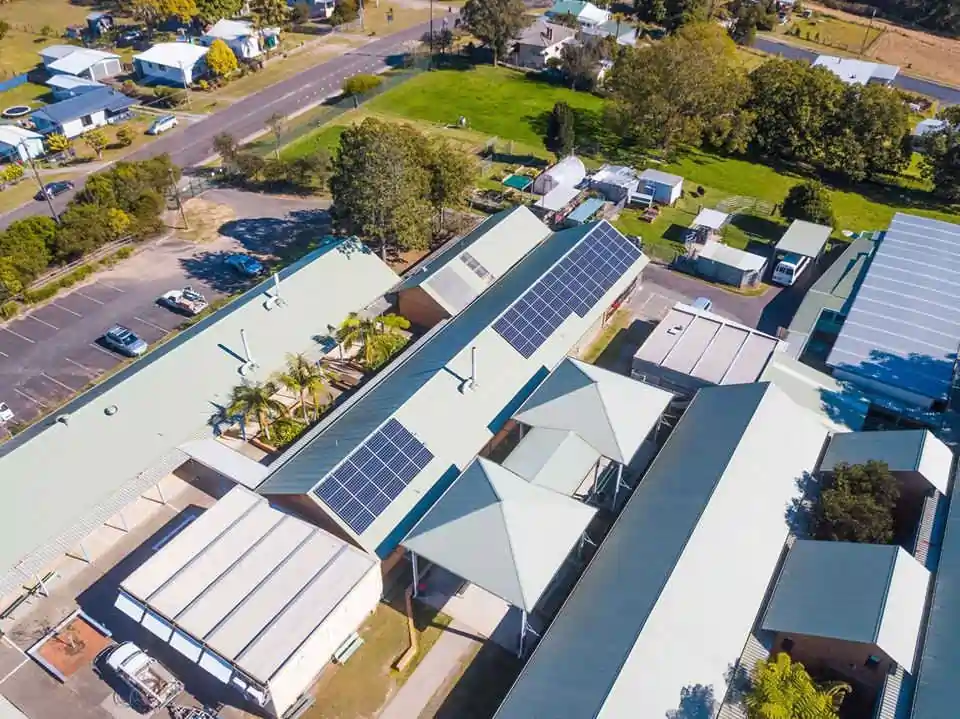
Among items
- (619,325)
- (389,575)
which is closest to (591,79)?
(619,325)

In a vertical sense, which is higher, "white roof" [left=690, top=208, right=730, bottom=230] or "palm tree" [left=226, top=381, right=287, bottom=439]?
"white roof" [left=690, top=208, right=730, bottom=230]

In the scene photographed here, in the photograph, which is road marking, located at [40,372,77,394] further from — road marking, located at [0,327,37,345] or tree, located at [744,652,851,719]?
tree, located at [744,652,851,719]

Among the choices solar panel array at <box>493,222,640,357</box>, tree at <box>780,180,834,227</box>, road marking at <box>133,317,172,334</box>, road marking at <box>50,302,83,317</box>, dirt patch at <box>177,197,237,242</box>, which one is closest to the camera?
solar panel array at <box>493,222,640,357</box>

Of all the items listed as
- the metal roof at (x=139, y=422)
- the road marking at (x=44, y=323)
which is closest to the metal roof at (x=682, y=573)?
the metal roof at (x=139, y=422)

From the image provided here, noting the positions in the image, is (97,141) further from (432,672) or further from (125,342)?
(432,672)

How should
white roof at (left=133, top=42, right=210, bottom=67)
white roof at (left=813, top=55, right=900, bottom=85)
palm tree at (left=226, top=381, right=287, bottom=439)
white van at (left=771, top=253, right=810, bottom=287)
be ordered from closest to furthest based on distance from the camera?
1. palm tree at (left=226, top=381, right=287, bottom=439)
2. white van at (left=771, top=253, right=810, bottom=287)
3. white roof at (left=133, top=42, right=210, bottom=67)
4. white roof at (left=813, top=55, right=900, bottom=85)

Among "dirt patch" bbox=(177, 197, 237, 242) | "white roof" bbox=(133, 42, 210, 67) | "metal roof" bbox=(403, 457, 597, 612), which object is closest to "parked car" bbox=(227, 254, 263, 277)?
"dirt patch" bbox=(177, 197, 237, 242)
